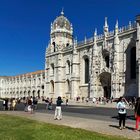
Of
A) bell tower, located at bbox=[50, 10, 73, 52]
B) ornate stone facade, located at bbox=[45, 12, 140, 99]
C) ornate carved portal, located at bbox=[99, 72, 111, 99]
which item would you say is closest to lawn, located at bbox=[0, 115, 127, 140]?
ornate stone facade, located at bbox=[45, 12, 140, 99]

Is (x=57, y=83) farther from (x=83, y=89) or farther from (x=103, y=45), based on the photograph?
(x=103, y=45)

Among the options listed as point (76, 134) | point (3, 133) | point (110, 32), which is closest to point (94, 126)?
point (76, 134)

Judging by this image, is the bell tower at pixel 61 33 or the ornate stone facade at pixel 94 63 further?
the bell tower at pixel 61 33

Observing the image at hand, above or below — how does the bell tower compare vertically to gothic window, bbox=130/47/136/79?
above

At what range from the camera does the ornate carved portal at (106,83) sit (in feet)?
191

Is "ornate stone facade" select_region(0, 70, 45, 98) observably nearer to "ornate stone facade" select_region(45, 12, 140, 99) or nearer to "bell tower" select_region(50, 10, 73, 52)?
"ornate stone facade" select_region(45, 12, 140, 99)

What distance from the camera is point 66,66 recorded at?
6950 cm

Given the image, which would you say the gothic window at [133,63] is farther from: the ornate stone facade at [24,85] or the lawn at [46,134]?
the lawn at [46,134]

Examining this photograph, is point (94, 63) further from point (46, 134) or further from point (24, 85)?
point (46, 134)

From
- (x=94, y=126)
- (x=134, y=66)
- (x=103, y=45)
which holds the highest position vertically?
(x=103, y=45)

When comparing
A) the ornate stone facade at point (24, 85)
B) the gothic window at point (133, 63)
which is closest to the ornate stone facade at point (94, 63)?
the gothic window at point (133, 63)

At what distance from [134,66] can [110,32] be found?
325 inches

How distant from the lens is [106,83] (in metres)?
58.9

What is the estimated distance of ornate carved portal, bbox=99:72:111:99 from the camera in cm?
5826
